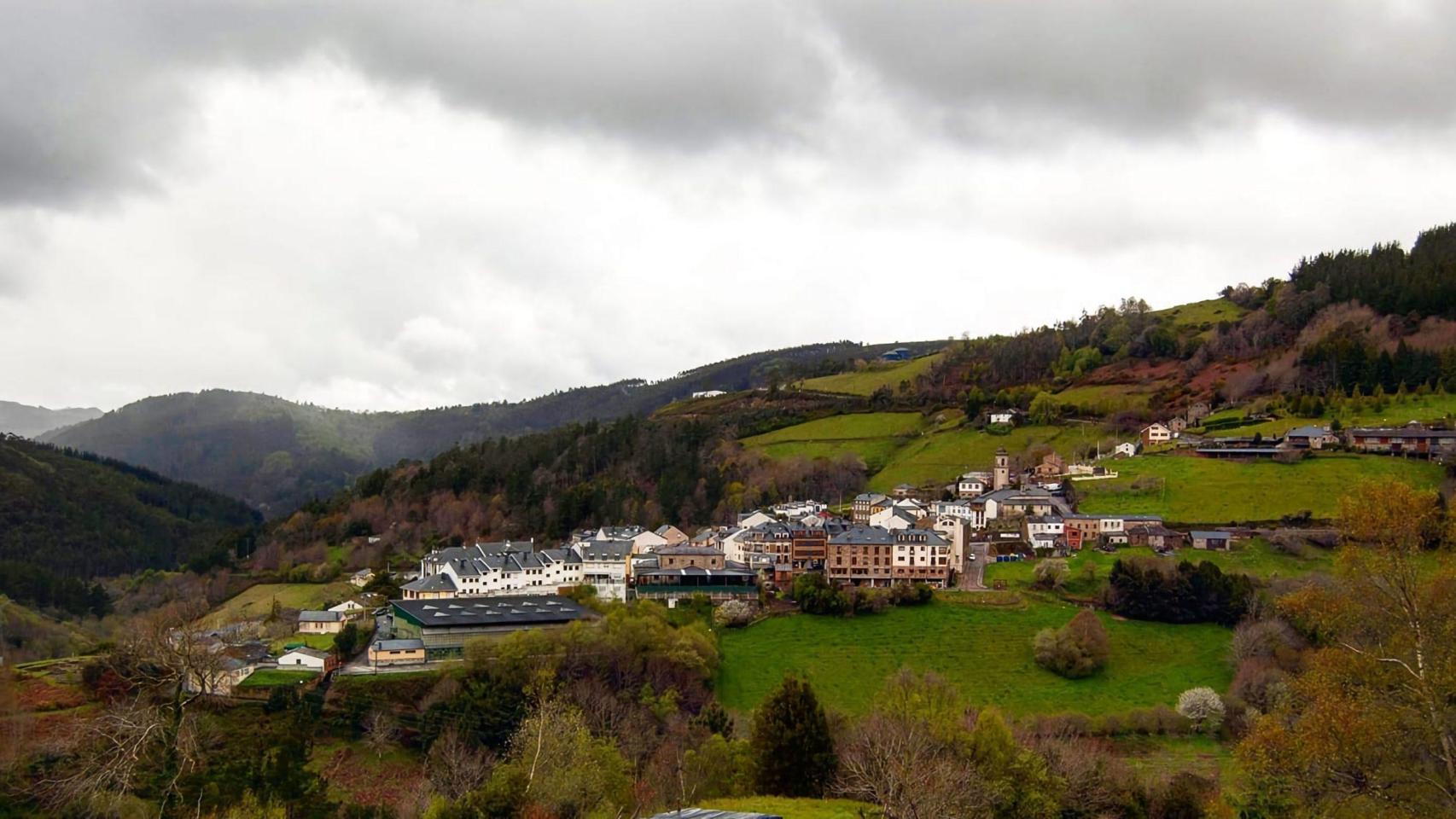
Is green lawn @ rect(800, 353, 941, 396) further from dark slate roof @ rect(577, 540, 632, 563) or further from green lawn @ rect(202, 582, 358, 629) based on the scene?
green lawn @ rect(202, 582, 358, 629)

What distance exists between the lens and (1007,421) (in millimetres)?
100125

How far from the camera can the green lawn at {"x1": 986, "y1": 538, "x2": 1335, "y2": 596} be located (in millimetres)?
57156

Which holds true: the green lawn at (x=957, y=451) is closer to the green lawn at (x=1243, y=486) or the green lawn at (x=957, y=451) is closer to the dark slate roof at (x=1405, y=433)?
the green lawn at (x=1243, y=486)

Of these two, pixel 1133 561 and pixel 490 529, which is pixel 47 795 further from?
pixel 490 529

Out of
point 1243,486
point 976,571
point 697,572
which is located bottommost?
point 976,571

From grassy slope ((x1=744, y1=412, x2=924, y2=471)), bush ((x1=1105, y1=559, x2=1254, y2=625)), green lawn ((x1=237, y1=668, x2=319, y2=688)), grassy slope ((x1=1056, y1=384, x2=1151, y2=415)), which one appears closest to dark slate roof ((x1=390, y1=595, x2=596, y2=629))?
green lawn ((x1=237, y1=668, x2=319, y2=688))

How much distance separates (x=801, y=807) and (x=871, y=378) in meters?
120

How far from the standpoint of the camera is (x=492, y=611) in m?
58.2

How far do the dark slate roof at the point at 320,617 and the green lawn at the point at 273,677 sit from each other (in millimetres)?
11160

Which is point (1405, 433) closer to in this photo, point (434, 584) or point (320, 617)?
point (434, 584)

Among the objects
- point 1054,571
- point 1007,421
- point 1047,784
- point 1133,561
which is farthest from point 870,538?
point 1007,421

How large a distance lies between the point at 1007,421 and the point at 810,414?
2560cm

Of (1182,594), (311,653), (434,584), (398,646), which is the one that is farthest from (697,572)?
(1182,594)

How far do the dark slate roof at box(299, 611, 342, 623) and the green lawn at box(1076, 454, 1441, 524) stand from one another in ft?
165
